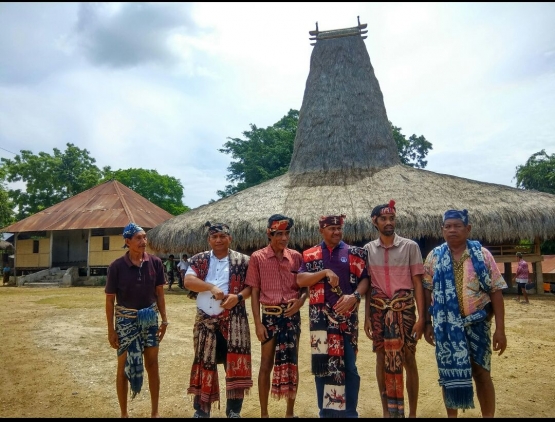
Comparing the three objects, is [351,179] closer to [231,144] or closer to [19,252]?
[231,144]

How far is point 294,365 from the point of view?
300 cm

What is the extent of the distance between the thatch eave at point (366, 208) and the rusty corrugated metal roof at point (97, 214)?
513 cm

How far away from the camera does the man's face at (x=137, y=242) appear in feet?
10.2

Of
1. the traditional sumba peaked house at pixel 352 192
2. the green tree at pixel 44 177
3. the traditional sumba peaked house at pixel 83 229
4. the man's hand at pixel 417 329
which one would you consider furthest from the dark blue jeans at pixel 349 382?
the green tree at pixel 44 177

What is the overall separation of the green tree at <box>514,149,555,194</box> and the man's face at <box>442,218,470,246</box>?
20563mm

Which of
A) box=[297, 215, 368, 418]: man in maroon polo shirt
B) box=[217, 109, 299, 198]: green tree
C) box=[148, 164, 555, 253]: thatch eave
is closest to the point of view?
box=[297, 215, 368, 418]: man in maroon polo shirt

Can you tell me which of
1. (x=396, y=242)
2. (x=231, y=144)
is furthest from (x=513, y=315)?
(x=231, y=144)

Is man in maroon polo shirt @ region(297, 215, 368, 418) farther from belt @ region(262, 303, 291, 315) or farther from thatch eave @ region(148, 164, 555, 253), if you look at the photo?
thatch eave @ region(148, 164, 555, 253)

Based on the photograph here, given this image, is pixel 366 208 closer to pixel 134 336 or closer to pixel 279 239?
pixel 279 239

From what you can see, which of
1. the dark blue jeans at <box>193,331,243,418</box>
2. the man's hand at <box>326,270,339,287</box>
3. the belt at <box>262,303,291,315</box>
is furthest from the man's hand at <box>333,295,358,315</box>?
the dark blue jeans at <box>193,331,243,418</box>

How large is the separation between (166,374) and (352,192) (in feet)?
28.9

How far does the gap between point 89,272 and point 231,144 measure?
34.7 ft

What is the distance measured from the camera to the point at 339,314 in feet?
9.35

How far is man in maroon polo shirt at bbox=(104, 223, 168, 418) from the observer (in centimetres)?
303
